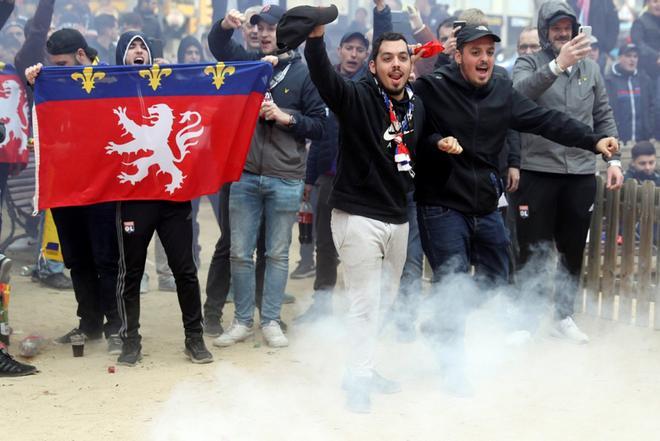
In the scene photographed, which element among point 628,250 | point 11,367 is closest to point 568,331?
point 628,250

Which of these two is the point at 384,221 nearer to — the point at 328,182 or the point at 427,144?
the point at 427,144

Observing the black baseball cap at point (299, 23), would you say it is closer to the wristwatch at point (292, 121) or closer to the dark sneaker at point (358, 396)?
the wristwatch at point (292, 121)

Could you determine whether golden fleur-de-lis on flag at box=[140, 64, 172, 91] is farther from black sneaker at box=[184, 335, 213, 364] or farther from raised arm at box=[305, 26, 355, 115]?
black sneaker at box=[184, 335, 213, 364]

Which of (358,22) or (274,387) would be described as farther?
(358,22)

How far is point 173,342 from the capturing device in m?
7.39

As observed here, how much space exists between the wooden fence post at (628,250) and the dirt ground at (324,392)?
0.55ft

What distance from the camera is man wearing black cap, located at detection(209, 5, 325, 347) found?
718 centimetres

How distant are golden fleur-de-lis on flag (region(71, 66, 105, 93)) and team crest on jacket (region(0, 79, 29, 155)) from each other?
2.58 metres

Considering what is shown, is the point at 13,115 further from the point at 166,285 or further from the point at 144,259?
the point at 144,259

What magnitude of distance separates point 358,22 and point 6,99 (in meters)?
7.59

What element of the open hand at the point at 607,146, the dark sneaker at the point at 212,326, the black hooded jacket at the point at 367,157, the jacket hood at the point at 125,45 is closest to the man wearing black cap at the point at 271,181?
the dark sneaker at the point at 212,326

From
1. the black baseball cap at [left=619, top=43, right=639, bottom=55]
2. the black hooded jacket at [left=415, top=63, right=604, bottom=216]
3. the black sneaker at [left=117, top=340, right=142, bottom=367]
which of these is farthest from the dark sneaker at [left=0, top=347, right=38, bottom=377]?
the black baseball cap at [left=619, top=43, right=639, bottom=55]

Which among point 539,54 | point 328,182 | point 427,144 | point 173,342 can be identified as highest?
point 539,54

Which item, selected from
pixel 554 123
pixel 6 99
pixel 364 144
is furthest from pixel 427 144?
pixel 6 99
